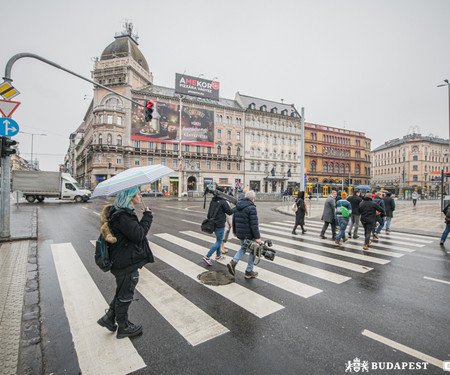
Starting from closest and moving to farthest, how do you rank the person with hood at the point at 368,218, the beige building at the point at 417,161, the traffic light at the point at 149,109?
the person with hood at the point at 368,218, the traffic light at the point at 149,109, the beige building at the point at 417,161

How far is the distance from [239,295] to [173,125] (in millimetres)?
41652

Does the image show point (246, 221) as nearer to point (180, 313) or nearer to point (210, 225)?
point (210, 225)

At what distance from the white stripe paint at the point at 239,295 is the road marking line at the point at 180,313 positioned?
590 millimetres

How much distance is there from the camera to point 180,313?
335cm

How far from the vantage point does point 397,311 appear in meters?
3.46

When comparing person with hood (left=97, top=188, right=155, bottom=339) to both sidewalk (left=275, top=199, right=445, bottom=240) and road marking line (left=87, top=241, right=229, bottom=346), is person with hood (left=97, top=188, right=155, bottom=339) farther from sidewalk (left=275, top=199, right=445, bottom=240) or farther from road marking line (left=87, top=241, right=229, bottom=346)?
sidewalk (left=275, top=199, right=445, bottom=240)

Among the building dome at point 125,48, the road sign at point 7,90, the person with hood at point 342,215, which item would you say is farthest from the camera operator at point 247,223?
the building dome at point 125,48

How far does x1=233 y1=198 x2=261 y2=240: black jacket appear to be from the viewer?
14.6 ft

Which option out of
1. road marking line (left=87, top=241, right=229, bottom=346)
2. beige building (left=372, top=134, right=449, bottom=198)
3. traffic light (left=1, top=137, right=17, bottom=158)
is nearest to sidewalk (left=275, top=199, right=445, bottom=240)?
road marking line (left=87, top=241, right=229, bottom=346)

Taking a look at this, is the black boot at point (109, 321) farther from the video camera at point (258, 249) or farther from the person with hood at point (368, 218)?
the person with hood at point (368, 218)

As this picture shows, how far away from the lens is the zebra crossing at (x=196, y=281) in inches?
108

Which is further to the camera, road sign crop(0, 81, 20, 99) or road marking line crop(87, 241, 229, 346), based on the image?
road sign crop(0, 81, 20, 99)

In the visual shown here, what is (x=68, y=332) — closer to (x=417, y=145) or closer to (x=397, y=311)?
(x=397, y=311)

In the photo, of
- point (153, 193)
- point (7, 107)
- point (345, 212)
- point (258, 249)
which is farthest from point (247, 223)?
point (153, 193)
